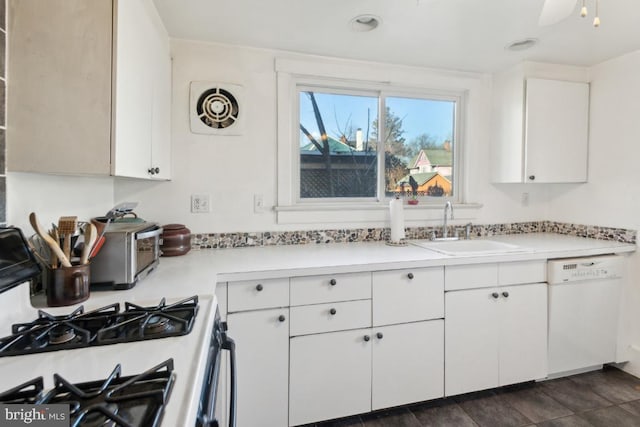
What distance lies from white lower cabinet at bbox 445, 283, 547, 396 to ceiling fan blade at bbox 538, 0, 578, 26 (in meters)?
1.33

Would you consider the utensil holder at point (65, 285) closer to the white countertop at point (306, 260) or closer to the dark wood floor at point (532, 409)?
the white countertop at point (306, 260)

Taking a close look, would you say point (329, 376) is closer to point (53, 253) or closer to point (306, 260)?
point (306, 260)

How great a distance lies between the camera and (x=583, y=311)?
6.95ft

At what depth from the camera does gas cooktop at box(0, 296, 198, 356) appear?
2.71ft

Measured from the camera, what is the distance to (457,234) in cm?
252

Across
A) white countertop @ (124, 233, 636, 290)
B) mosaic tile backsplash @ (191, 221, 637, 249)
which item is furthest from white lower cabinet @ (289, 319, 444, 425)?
mosaic tile backsplash @ (191, 221, 637, 249)

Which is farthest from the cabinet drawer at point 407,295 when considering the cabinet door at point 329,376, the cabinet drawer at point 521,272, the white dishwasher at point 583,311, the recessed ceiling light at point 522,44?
the recessed ceiling light at point 522,44

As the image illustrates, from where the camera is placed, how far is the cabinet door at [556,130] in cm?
237

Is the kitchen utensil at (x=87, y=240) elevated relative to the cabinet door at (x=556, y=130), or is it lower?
lower

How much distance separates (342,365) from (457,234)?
54.5 inches

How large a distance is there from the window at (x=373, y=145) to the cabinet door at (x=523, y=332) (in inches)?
36.6

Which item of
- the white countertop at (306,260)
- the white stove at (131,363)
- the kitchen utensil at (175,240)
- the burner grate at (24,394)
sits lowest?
the white stove at (131,363)

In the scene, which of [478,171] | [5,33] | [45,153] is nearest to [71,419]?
[45,153]

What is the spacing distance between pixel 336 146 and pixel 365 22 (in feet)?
2.71
